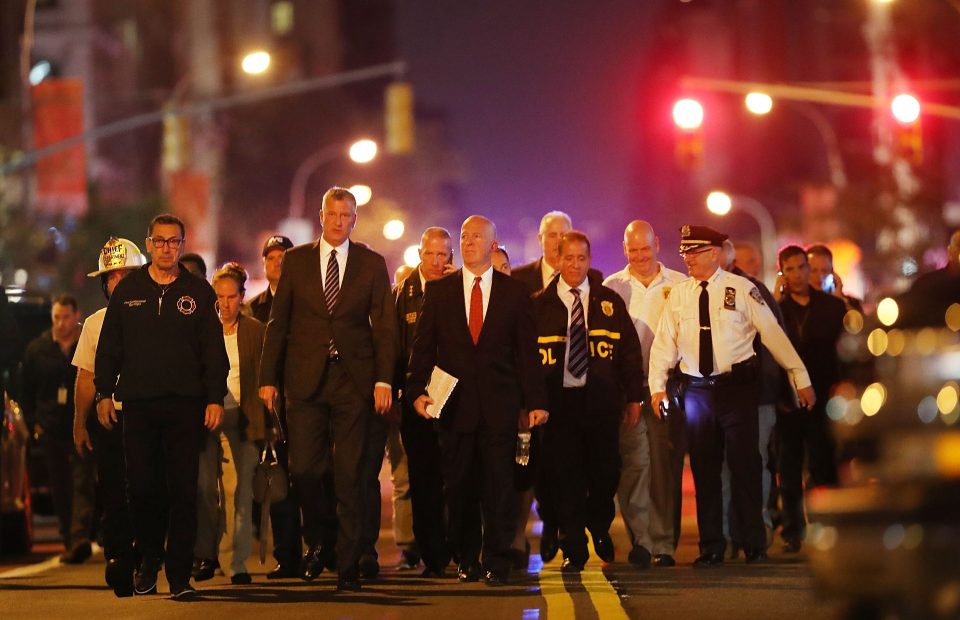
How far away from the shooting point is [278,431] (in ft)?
39.8

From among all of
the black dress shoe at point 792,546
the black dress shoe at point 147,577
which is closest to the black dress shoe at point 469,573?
the black dress shoe at point 147,577

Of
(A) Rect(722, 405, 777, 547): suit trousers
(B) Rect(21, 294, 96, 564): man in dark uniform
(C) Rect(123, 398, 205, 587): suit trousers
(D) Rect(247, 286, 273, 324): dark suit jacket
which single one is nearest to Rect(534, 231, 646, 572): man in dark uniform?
(A) Rect(722, 405, 777, 547): suit trousers

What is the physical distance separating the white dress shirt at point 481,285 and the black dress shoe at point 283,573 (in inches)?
85.1

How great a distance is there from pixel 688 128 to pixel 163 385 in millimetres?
21729

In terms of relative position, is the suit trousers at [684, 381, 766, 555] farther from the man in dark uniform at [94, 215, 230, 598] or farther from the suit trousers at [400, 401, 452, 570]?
the man in dark uniform at [94, 215, 230, 598]

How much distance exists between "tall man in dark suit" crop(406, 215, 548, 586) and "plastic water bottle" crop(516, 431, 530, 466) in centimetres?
8

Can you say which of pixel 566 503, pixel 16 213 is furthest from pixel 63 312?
pixel 16 213

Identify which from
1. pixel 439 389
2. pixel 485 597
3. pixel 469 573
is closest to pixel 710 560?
pixel 469 573

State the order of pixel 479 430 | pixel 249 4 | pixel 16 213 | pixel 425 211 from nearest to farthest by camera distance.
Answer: pixel 479 430 → pixel 16 213 → pixel 249 4 → pixel 425 211

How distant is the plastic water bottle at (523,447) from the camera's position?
12.0m

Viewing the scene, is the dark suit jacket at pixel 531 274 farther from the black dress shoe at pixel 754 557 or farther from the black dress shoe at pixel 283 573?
the black dress shoe at pixel 283 573

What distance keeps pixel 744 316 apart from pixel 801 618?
4.08 metres

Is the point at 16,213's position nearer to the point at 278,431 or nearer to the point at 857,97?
the point at 857,97

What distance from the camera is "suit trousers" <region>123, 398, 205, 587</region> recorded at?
1105 cm
